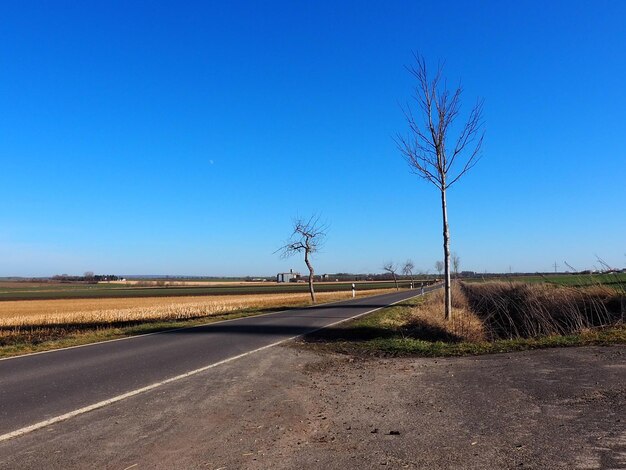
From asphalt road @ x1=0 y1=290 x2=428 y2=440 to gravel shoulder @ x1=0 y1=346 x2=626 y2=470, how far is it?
705 millimetres

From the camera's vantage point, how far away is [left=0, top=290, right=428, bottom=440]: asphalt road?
7.09 m

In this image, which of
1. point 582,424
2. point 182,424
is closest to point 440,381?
point 582,424

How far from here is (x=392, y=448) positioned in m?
4.89

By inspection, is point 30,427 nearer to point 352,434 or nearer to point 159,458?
point 159,458

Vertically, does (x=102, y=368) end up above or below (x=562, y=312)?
below

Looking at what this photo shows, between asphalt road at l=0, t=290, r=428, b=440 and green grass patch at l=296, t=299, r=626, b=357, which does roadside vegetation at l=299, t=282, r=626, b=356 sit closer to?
green grass patch at l=296, t=299, r=626, b=357

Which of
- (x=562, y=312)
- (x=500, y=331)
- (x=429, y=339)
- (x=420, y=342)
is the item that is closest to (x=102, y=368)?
(x=420, y=342)

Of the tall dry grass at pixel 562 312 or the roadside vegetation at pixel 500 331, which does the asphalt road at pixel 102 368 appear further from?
the tall dry grass at pixel 562 312

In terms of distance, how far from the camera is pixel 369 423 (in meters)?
5.80

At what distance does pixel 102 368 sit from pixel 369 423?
6397 mm

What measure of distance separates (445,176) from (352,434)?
33.5 feet

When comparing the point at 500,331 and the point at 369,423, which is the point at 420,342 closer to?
the point at 369,423

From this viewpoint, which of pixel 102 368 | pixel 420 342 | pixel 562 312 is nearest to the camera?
pixel 102 368

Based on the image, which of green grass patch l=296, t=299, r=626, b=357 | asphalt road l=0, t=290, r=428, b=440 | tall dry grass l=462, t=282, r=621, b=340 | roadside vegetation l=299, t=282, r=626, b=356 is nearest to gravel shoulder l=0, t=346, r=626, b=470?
asphalt road l=0, t=290, r=428, b=440
